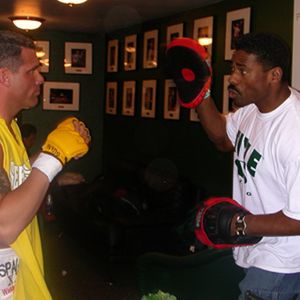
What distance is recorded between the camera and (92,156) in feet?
27.9

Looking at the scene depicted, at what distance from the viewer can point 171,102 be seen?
6.34 m

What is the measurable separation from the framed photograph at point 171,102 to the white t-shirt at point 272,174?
3.84 meters

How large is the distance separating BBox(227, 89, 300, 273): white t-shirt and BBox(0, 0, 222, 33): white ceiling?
3486 mm

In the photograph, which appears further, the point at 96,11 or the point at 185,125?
the point at 96,11

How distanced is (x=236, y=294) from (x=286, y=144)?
151 cm

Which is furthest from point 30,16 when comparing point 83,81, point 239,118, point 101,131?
point 239,118

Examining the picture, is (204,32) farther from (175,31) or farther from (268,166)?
(268,166)

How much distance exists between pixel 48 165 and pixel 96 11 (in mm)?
4971

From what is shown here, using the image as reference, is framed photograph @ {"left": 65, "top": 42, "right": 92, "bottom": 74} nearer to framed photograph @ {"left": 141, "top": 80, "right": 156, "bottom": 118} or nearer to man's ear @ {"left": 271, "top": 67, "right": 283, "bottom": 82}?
framed photograph @ {"left": 141, "top": 80, "right": 156, "bottom": 118}

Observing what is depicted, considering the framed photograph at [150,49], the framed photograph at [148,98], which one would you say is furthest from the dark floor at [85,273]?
the framed photograph at [150,49]

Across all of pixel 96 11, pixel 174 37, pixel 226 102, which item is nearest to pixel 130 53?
pixel 96 11

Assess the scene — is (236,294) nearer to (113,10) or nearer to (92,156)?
(113,10)

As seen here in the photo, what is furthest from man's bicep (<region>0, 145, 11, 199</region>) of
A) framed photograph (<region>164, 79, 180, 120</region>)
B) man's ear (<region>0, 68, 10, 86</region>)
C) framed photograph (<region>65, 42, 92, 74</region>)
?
framed photograph (<region>65, 42, 92, 74</region>)

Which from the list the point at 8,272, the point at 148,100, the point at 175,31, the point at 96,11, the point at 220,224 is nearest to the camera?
the point at 8,272
